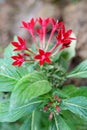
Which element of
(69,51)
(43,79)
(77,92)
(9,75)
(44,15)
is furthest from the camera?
(44,15)

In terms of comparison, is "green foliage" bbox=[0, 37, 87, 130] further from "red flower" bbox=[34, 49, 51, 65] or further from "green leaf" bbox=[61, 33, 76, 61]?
"green leaf" bbox=[61, 33, 76, 61]

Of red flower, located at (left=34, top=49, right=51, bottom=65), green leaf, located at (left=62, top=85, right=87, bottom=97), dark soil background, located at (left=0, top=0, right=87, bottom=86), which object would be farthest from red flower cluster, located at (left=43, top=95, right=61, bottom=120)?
dark soil background, located at (left=0, top=0, right=87, bottom=86)

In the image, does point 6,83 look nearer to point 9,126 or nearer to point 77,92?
point 77,92

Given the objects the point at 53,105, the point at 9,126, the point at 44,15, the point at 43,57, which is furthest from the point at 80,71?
the point at 44,15

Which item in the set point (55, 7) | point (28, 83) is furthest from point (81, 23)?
point (28, 83)

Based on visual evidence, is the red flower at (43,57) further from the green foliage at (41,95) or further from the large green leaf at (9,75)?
the large green leaf at (9,75)
